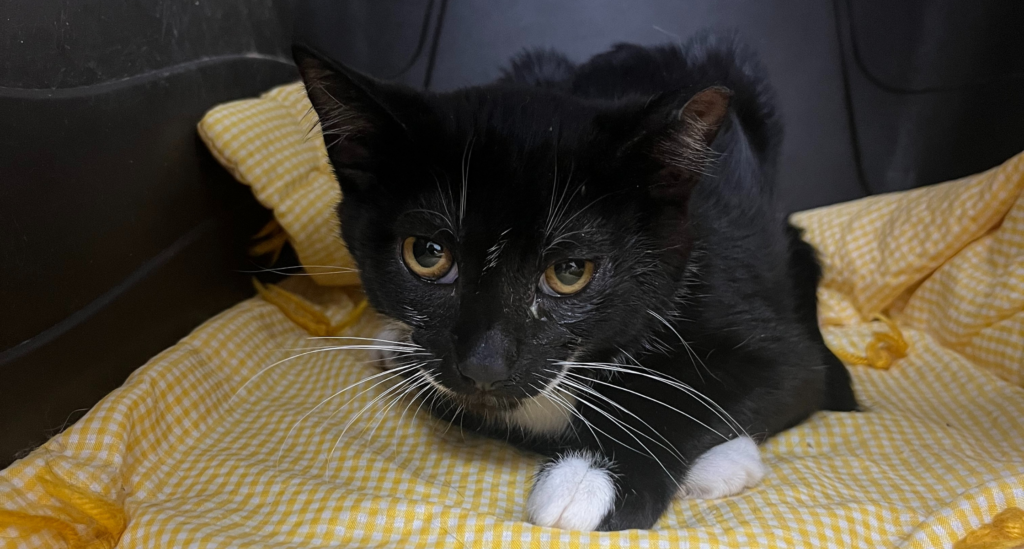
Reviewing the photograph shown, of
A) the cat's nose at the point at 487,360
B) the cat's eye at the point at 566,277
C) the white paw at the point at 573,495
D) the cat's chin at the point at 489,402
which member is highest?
the cat's eye at the point at 566,277

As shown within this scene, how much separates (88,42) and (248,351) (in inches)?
28.1

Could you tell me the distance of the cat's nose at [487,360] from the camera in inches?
36.2

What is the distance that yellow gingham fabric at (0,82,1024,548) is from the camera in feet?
3.35

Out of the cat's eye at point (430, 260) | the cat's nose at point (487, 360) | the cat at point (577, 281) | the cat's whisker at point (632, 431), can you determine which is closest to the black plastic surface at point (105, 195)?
the cat at point (577, 281)

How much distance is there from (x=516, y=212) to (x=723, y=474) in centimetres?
57

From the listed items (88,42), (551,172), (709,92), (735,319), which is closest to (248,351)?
(88,42)

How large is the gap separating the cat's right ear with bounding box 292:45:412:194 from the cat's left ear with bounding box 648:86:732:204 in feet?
1.22

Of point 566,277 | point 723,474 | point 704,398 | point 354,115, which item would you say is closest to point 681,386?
point 704,398

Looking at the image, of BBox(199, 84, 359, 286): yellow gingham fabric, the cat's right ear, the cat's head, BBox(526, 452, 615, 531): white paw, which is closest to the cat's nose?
the cat's head

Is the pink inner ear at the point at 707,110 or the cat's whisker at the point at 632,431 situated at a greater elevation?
the pink inner ear at the point at 707,110

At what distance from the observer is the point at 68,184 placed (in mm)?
1258

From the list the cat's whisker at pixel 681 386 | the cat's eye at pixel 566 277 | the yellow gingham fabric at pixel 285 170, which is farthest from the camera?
the yellow gingham fabric at pixel 285 170

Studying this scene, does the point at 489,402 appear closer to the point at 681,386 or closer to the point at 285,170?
the point at 681,386

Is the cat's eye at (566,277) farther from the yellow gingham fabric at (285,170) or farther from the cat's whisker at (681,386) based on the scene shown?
the yellow gingham fabric at (285,170)
